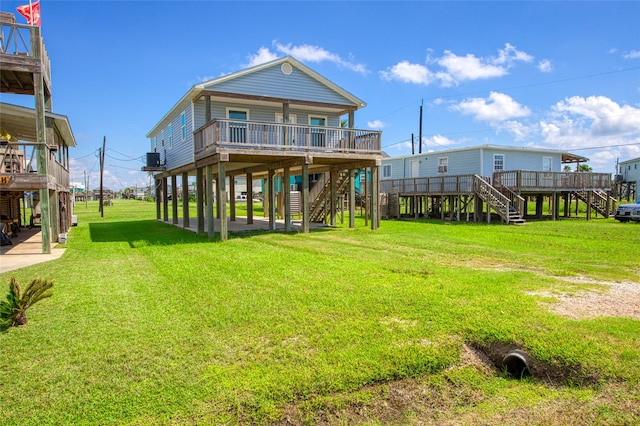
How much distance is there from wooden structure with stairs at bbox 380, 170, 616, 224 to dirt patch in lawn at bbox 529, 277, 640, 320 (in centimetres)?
1416

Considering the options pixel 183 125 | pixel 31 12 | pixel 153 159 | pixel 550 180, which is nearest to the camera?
pixel 31 12

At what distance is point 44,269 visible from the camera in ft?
29.7

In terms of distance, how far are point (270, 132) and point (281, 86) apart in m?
2.87

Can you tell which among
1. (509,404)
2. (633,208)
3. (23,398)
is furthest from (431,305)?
(633,208)

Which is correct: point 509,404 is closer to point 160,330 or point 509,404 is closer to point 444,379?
point 444,379

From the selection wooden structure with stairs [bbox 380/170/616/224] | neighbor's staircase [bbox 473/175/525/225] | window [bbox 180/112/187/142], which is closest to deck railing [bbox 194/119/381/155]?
window [bbox 180/112/187/142]

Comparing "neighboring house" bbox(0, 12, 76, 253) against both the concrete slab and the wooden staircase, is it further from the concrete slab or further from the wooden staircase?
the wooden staircase

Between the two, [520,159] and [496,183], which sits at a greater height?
[520,159]

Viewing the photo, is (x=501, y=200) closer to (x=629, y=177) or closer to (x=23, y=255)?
(x=23, y=255)

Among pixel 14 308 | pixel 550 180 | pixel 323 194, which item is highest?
pixel 550 180

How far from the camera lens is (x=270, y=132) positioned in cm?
1473

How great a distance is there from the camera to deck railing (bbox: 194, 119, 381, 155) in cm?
1355

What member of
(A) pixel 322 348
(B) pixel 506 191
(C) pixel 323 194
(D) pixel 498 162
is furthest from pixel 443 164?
(A) pixel 322 348

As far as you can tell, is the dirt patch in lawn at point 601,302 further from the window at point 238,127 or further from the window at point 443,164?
the window at point 443,164
